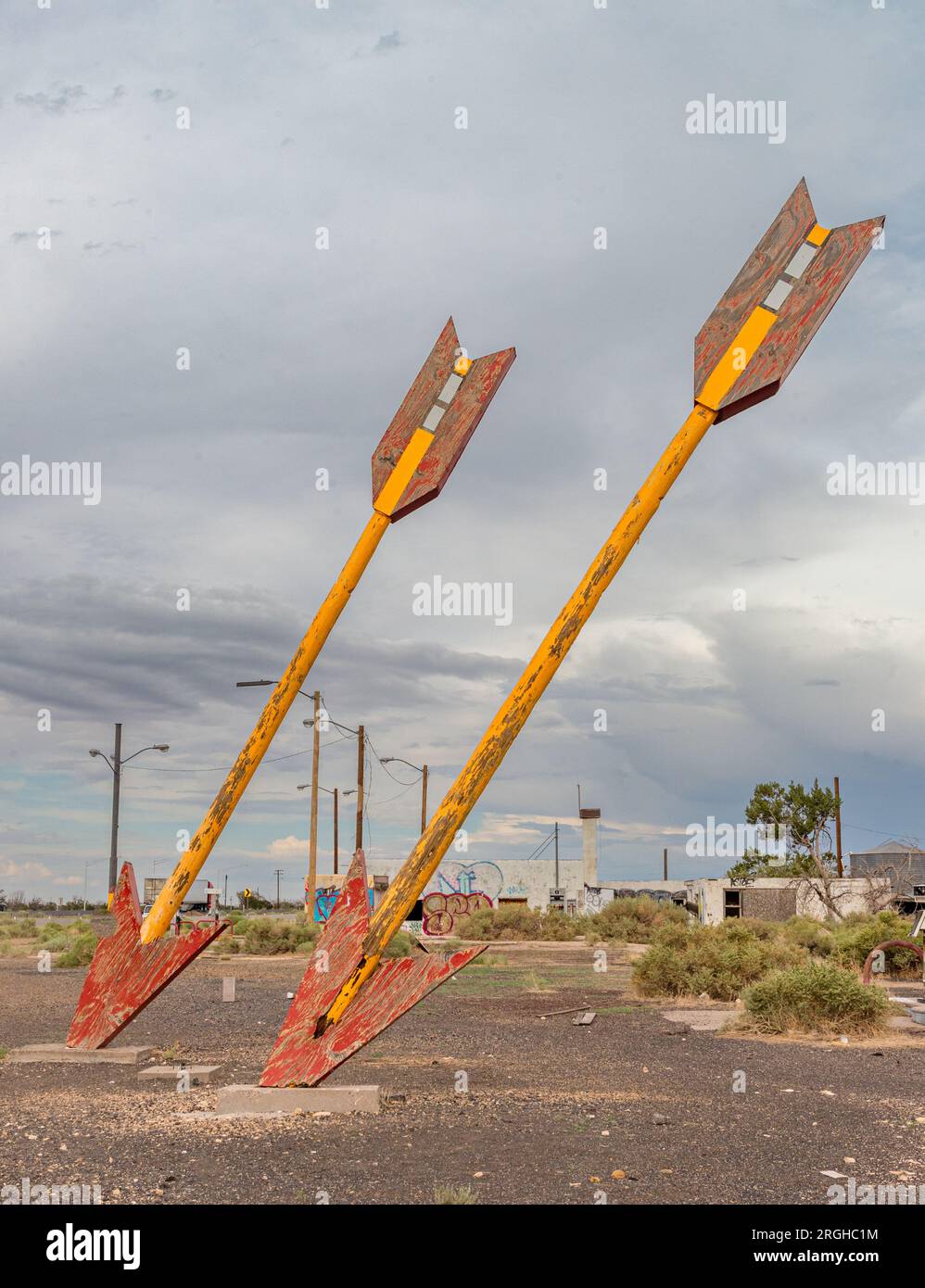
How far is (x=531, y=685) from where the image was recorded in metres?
8.20

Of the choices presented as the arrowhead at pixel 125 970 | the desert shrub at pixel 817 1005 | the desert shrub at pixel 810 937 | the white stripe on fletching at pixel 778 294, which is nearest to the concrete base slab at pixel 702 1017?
the desert shrub at pixel 817 1005

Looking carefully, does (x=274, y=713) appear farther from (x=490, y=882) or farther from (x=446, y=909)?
(x=490, y=882)

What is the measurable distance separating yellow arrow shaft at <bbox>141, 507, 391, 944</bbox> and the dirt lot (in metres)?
1.74

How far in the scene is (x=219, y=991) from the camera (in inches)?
712

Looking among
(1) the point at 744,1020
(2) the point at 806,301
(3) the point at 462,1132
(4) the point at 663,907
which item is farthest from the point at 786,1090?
(4) the point at 663,907

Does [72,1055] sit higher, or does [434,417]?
[434,417]

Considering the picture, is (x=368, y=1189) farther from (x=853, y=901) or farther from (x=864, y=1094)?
(x=853, y=901)

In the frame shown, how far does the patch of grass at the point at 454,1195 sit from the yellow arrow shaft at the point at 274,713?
14.3 ft

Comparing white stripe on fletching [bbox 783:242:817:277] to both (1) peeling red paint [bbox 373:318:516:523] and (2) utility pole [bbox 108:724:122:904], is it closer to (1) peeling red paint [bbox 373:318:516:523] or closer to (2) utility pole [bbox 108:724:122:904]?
(1) peeling red paint [bbox 373:318:516:523]

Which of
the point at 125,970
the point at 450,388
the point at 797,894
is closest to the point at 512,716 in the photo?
the point at 450,388

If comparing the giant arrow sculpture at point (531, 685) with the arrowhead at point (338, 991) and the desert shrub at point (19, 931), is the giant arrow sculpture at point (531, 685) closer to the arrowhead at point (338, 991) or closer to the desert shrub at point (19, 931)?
the arrowhead at point (338, 991)

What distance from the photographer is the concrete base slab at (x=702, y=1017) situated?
45.0 feet

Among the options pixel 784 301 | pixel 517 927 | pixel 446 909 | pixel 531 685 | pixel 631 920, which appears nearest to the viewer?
pixel 531 685

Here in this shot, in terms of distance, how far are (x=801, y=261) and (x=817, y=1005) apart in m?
8.08
